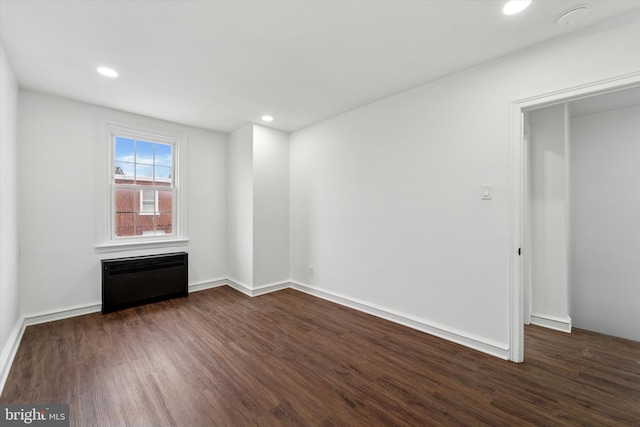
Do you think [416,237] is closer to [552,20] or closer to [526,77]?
[526,77]

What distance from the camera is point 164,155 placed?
4188 mm

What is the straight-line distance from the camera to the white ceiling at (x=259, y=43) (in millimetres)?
1814

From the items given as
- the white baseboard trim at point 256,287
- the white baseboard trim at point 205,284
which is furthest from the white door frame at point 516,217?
the white baseboard trim at point 205,284

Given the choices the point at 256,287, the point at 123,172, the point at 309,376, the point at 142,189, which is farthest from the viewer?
the point at 256,287

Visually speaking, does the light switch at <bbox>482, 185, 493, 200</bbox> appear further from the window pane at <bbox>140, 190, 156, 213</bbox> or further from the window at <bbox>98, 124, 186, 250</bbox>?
the window pane at <bbox>140, 190, 156, 213</bbox>

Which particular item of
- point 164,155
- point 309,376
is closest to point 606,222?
point 309,376

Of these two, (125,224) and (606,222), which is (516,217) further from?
(125,224)

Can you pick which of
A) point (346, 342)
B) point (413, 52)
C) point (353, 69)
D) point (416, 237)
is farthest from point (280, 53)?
point (346, 342)

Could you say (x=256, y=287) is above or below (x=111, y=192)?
below

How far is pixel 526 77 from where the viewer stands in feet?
7.40

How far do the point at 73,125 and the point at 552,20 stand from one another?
498cm

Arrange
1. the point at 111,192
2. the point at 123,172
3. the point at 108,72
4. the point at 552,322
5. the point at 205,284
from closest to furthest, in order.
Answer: the point at 108,72
the point at 552,322
the point at 111,192
the point at 123,172
the point at 205,284

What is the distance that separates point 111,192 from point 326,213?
2993 mm

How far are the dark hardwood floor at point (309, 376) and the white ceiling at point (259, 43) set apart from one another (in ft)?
8.79
